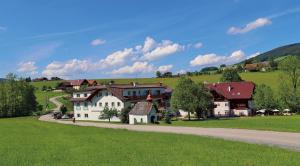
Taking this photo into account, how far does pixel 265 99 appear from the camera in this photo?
102m

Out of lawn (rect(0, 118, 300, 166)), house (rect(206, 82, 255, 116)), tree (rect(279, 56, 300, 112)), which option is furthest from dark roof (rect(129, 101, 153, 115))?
lawn (rect(0, 118, 300, 166))

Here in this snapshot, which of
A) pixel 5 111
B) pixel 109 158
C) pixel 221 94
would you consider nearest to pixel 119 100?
pixel 221 94

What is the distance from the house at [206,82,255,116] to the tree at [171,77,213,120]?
63.2 feet

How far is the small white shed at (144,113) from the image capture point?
83.6 metres

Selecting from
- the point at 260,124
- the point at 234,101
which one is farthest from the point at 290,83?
the point at 260,124

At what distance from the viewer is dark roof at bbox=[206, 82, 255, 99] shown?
111125 mm

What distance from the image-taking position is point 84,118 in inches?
4409

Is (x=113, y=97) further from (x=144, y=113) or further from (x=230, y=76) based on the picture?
(x=230, y=76)

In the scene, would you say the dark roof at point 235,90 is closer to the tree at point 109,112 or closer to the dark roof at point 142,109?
the tree at point 109,112

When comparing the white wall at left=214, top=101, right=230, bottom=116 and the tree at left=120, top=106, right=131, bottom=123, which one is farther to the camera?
the white wall at left=214, top=101, right=230, bottom=116

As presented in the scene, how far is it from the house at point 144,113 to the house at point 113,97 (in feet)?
41.9

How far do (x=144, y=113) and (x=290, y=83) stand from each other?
45559 mm

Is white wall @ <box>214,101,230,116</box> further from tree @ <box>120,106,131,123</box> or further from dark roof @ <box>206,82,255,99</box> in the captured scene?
tree @ <box>120,106,131,123</box>

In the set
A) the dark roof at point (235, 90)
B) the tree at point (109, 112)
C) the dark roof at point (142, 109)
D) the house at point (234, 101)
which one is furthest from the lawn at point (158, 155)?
the dark roof at point (235, 90)
